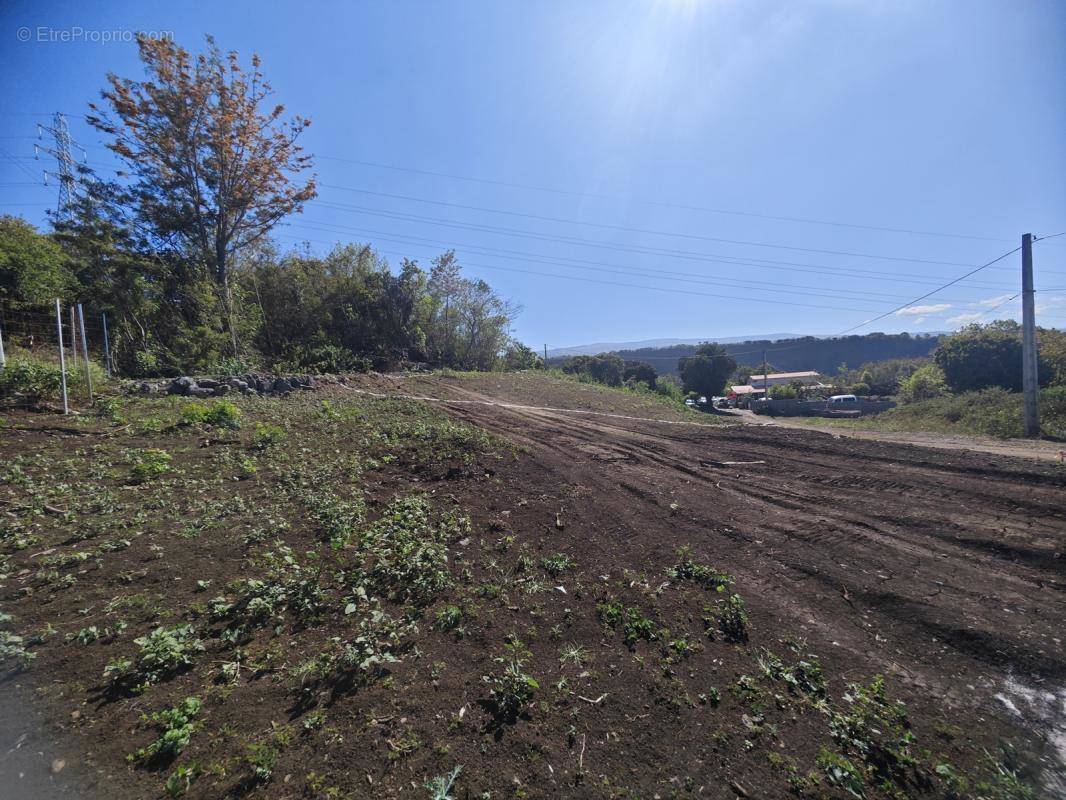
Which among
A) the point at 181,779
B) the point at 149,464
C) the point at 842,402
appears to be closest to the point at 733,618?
the point at 181,779

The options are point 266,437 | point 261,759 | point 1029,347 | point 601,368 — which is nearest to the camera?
point 261,759

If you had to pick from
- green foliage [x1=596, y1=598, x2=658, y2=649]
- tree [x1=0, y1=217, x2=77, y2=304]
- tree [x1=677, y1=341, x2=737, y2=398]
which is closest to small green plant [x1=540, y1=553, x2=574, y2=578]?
green foliage [x1=596, y1=598, x2=658, y2=649]

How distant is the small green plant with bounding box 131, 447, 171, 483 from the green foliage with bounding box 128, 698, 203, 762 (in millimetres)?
3756

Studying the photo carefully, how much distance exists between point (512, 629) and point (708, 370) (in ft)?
102

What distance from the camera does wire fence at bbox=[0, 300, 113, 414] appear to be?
6.30 metres

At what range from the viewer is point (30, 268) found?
1014 centimetres

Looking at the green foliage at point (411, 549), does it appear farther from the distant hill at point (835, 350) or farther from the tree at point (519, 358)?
the distant hill at point (835, 350)

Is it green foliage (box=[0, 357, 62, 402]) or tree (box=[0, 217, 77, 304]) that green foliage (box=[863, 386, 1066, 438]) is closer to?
green foliage (box=[0, 357, 62, 402])

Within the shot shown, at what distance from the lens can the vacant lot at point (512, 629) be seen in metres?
1.95

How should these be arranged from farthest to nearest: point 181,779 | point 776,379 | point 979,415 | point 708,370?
point 776,379
point 708,370
point 979,415
point 181,779

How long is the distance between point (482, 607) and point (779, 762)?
1921 mm

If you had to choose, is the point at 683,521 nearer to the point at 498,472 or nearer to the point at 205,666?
the point at 498,472

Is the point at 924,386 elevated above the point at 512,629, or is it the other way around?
the point at 924,386

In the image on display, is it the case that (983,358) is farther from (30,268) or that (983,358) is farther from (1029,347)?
(30,268)
